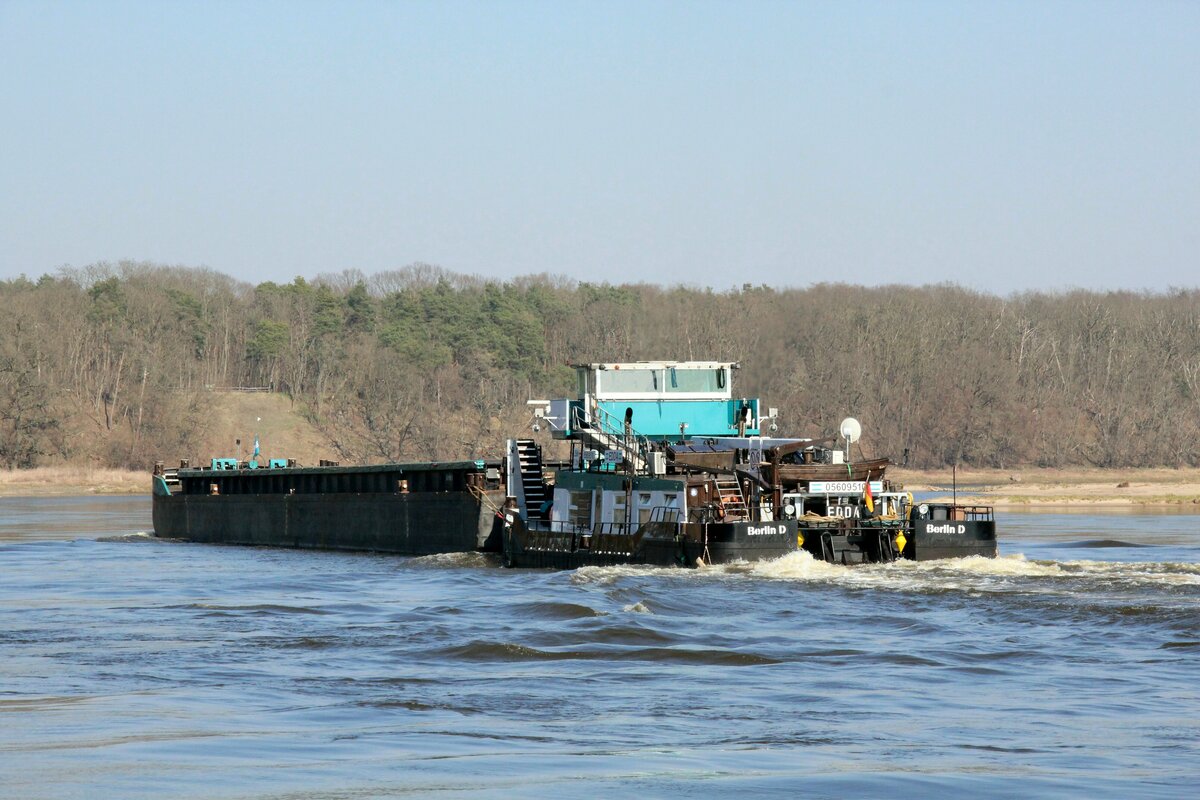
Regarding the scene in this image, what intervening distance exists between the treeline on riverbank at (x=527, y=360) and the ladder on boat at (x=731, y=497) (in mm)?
68402

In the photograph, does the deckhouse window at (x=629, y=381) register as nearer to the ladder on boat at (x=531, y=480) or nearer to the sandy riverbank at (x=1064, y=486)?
the ladder on boat at (x=531, y=480)

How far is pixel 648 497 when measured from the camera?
3466 centimetres

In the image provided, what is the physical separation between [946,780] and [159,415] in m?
124

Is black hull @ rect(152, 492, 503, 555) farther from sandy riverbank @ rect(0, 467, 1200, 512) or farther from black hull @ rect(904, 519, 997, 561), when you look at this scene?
sandy riverbank @ rect(0, 467, 1200, 512)

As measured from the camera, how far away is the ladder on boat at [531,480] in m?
42.5

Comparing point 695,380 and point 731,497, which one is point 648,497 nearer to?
point 731,497

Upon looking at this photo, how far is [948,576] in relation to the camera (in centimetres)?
3133

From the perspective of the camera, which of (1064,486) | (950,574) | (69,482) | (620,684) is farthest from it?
(69,482)

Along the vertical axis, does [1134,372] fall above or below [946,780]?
above

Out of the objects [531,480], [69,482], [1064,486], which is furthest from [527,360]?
[531,480]

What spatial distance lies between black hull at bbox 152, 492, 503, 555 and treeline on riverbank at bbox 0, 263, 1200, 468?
44.5m

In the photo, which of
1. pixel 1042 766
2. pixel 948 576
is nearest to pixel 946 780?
pixel 1042 766

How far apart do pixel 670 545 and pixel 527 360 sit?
372 feet

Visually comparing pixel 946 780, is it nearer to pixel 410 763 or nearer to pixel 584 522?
pixel 410 763
